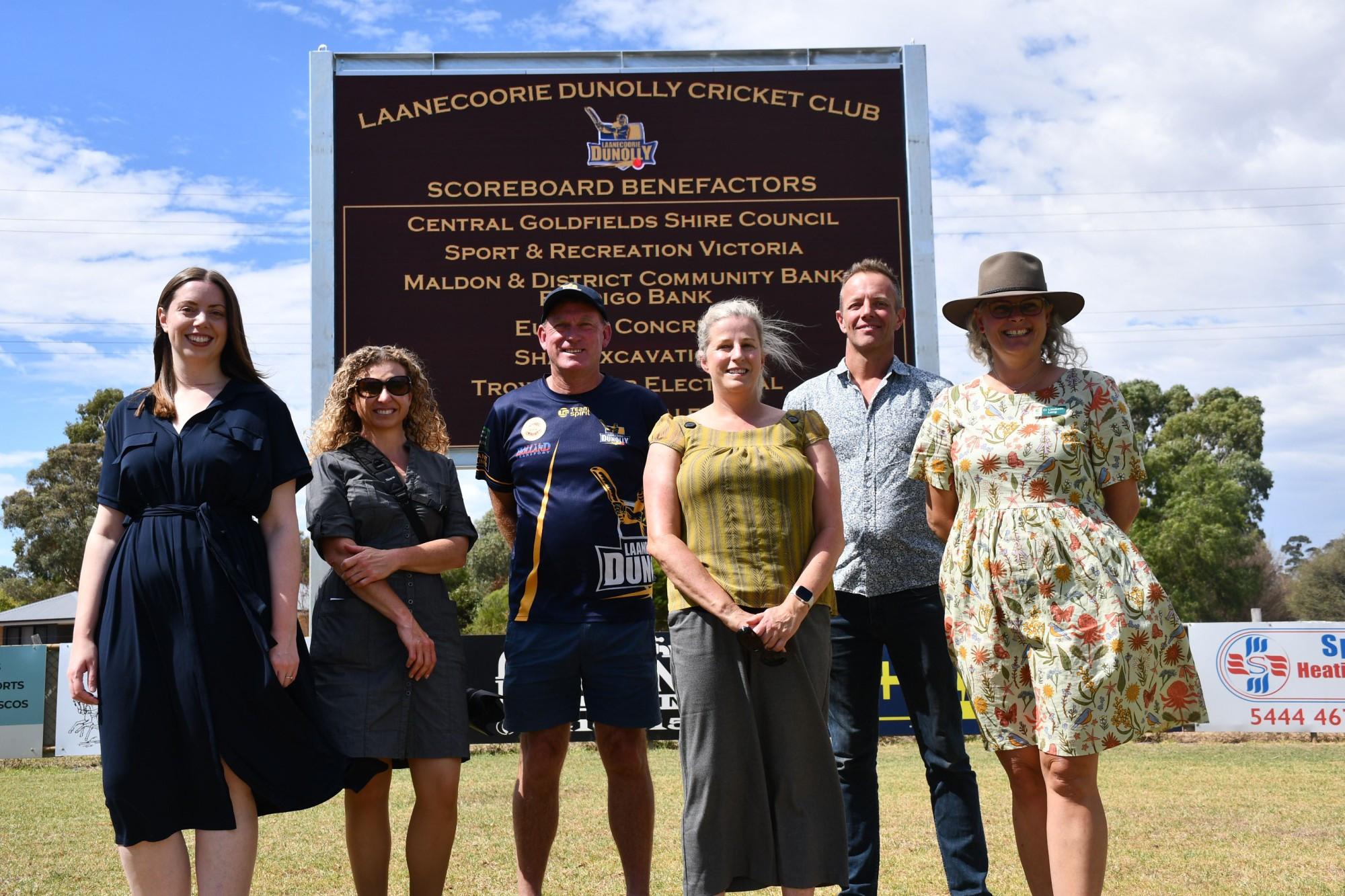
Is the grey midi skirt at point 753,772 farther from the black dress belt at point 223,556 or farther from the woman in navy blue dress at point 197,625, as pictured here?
the black dress belt at point 223,556

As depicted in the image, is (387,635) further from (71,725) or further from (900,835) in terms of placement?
(71,725)

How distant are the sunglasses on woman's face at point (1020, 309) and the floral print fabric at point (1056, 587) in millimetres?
199

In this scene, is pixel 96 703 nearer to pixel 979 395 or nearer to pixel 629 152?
pixel 979 395

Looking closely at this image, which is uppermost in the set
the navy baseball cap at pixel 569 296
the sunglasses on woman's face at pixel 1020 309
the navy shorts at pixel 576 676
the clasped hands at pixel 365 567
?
the navy baseball cap at pixel 569 296

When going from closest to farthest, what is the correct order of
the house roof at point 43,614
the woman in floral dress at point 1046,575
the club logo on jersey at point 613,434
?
the woman in floral dress at point 1046,575 → the club logo on jersey at point 613,434 → the house roof at point 43,614

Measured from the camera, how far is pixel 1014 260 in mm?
3186

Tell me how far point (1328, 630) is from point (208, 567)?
37.2 ft

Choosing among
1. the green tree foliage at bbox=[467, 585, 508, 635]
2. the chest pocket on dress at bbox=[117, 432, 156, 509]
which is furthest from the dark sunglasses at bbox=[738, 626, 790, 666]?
the green tree foliage at bbox=[467, 585, 508, 635]

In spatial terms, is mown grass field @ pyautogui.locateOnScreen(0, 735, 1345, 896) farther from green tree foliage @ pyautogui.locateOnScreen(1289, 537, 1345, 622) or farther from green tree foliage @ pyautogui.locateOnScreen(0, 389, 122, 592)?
green tree foliage @ pyautogui.locateOnScreen(1289, 537, 1345, 622)

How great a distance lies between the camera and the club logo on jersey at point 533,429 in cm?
367

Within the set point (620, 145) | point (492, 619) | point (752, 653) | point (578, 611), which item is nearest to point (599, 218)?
point (620, 145)

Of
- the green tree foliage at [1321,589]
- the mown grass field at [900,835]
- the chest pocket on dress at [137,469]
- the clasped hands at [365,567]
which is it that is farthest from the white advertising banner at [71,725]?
the green tree foliage at [1321,589]

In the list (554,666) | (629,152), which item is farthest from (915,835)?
(629,152)

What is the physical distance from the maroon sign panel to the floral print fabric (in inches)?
156
